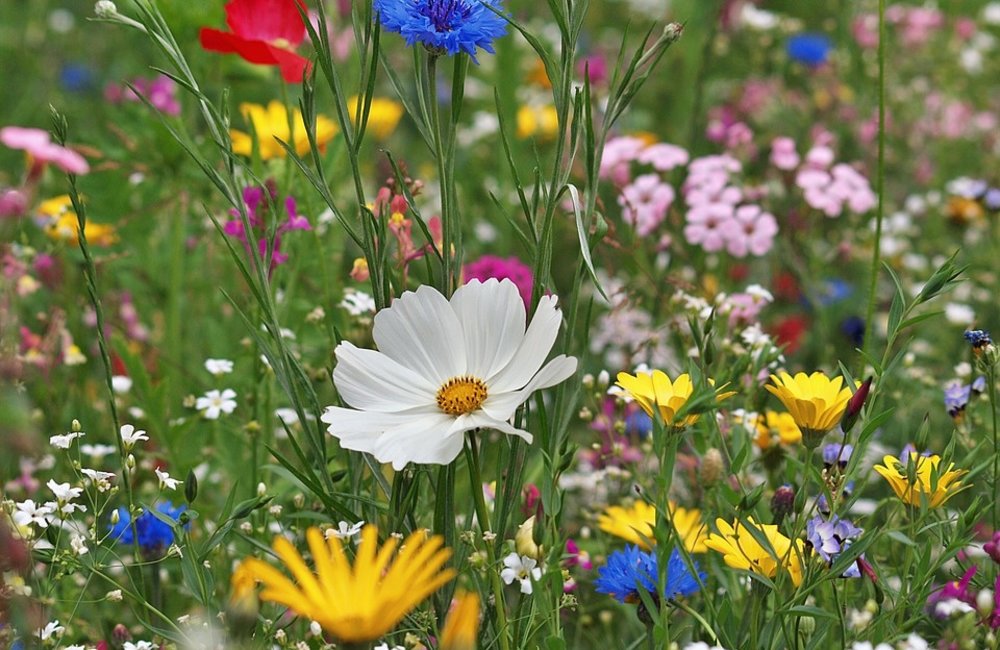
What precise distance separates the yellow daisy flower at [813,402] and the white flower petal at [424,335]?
0.25 m

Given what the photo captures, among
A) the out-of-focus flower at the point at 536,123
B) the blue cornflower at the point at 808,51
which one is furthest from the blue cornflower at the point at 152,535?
the blue cornflower at the point at 808,51

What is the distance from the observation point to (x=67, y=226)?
67.5 inches

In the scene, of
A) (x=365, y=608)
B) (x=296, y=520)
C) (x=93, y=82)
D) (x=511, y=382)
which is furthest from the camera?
(x=93, y=82)

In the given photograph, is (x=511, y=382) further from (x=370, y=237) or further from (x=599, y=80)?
(x=599, y=80)

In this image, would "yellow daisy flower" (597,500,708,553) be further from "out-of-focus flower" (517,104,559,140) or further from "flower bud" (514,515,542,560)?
"out-of-focus flower" (517,104,559,140)

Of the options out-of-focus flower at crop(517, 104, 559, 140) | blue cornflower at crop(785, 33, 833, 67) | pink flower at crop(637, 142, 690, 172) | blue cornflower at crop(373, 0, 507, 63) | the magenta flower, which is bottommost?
blue cornflower at crop(373, 0, 507, 63)

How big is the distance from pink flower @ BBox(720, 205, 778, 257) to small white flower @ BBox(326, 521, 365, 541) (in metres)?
0.90

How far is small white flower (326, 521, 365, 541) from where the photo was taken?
0.96 m

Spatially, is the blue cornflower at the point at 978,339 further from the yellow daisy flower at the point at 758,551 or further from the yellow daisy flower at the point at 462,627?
the yellow daisy flower at the point at 462,627

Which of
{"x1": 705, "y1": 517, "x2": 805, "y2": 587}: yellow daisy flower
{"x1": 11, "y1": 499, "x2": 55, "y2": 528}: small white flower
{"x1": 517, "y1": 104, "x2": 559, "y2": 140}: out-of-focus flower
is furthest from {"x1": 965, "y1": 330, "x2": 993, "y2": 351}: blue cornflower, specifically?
{"x1": 517, "y1": 104, "x2": 559, "y2": 140}: out-of-focus flower

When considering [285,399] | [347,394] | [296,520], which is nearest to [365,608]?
[347,394]

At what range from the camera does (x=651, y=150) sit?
1.88 metres

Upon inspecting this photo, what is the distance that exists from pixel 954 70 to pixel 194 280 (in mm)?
1900

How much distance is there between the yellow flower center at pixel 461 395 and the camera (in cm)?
93
